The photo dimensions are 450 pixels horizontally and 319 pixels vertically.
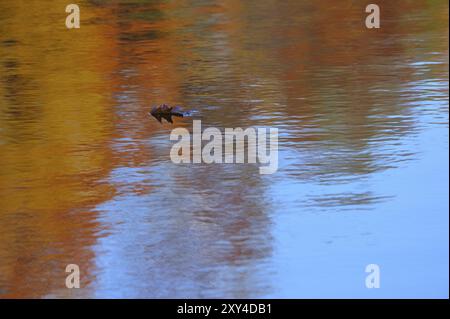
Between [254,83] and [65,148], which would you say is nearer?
[65,148]

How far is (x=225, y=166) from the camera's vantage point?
25.8 feet

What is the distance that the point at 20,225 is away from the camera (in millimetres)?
6906

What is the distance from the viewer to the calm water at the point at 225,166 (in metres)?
5.95

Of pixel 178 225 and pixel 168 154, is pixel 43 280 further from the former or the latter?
pixel 168 154

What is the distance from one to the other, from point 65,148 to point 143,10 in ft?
26.5
